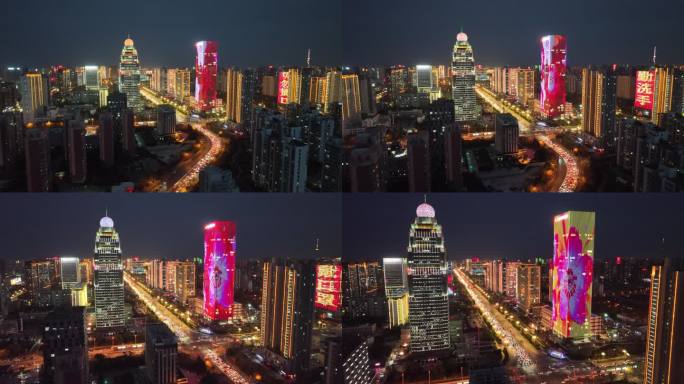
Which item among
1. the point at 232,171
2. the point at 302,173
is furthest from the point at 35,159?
the point at 302,173

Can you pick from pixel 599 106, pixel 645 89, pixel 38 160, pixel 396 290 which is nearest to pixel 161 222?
pixel 38 160

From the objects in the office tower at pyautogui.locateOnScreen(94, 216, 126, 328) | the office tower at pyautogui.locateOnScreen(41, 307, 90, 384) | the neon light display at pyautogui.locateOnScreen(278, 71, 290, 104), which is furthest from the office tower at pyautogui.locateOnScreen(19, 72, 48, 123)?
the neon light display at pyautogui.locateOnScreen(278, 71, 290, 104)

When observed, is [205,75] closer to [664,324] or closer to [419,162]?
[419,162]

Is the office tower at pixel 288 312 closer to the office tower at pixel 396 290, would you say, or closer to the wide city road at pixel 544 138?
the office tower at pixel 396 290

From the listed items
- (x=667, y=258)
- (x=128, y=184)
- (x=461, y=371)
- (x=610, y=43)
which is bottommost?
(x=461, y=371)

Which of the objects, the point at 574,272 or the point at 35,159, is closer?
the point at 35,159

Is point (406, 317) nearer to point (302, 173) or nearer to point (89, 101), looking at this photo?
point (302, 173)

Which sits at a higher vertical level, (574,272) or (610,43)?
(610,43)
